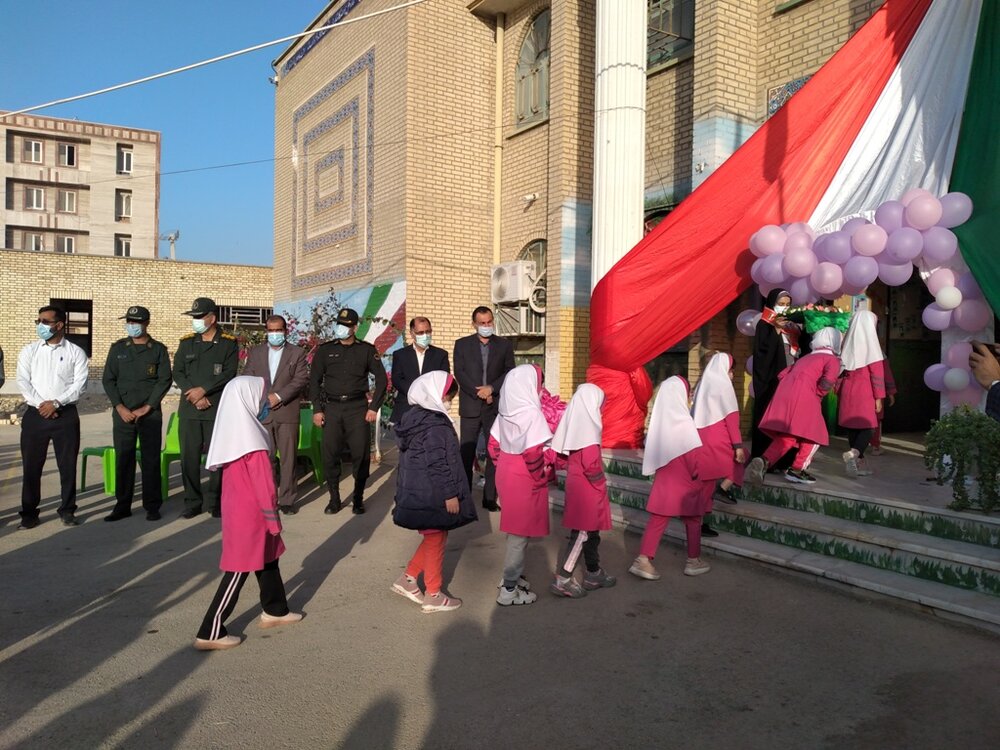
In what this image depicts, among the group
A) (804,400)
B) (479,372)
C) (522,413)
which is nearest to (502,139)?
(479,372)

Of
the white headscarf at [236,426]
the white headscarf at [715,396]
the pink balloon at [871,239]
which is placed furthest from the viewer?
the pink balloon at [871,239]

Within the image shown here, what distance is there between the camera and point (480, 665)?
371cm

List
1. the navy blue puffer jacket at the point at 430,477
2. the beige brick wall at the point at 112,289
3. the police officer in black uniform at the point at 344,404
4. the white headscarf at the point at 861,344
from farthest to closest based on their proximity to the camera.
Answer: the beige brick wall at the point at 112,289 → the police officer in black uniform at the point at 344,404 → the white headscarf at the point at 861,344 → the navy blue puffer jacket at the point at 430,477

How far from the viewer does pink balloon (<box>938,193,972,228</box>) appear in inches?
229

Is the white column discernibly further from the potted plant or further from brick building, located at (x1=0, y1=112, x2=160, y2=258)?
brick building, located at (x1=0, y1=112, x2=160, y2=258)

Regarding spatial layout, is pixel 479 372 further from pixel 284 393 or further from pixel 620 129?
pixel 620 129

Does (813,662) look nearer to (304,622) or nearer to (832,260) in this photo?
(304,622)

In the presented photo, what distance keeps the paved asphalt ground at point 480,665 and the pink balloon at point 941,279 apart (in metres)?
2.87

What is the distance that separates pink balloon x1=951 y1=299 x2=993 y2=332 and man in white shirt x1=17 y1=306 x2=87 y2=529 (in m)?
7.54

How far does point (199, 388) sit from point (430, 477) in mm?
3436

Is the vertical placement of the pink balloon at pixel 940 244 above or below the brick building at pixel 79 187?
below

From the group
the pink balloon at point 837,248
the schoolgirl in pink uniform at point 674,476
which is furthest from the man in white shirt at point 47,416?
the pink balloon at point 837,248

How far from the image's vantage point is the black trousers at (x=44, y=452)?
21.3 ft

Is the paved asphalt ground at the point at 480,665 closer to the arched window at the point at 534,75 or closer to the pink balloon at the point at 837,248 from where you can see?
the pink balloon at the point at 837,248
